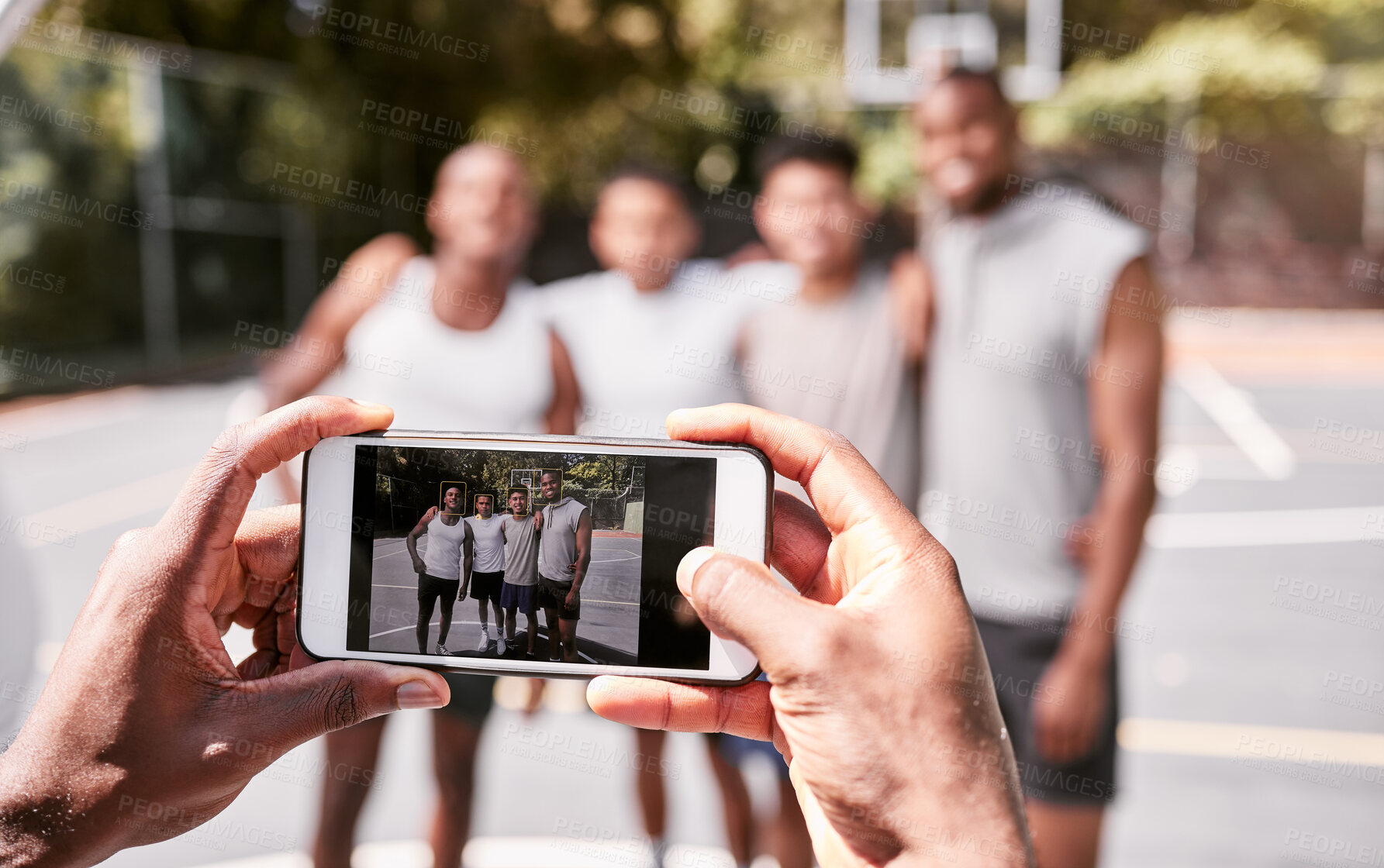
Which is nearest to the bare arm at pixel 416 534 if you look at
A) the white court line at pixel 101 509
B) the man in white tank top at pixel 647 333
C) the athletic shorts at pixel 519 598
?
the athletic shorts at pixel 519 598

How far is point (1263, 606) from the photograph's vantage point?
509 centimetres

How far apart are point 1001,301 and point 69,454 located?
8281mm

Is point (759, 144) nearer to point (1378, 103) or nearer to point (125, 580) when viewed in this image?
point (1378, 103)

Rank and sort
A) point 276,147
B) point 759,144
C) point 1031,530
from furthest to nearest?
point 759,144
point 276,147
point 1031,530

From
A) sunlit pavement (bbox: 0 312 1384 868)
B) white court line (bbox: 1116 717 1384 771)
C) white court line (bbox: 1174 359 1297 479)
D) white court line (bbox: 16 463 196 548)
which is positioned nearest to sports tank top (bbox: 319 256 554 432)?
sunlit pavement (bbox: 0 312 1384 868)

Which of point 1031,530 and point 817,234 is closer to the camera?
point 1031,530

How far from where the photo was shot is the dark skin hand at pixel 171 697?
111 cm

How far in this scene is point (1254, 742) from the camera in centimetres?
359

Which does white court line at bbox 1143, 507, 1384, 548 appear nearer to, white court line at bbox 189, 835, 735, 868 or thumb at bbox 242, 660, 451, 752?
white court line at bbox 189, 835, 735, 868

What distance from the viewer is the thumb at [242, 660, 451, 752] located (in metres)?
1.18

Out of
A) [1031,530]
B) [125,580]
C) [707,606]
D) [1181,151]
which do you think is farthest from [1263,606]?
[1181,151]

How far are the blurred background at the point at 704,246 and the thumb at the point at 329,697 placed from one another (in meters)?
0.84

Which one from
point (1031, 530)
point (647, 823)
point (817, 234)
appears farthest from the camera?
point (647, 823)

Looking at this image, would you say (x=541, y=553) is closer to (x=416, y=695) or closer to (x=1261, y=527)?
(x=416, y=695)
